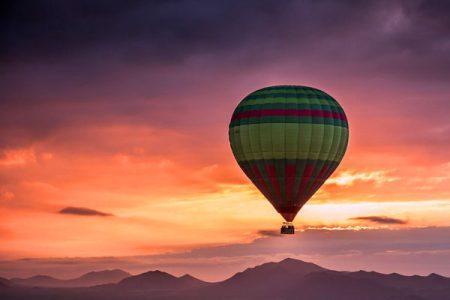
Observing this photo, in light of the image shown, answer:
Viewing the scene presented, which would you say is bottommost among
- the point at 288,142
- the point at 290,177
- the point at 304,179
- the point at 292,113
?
the point at 304,179

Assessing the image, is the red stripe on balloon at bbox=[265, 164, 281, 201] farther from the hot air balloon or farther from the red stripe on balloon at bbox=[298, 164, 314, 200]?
the red stripe on balloon at bbox=[298, 164, 314, 200]

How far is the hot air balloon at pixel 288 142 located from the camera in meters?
116

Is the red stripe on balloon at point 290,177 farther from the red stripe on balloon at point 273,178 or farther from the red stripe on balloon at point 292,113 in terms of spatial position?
the red stripe on balloon at point 292,113

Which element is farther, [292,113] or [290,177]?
[290,177]

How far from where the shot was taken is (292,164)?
116 metres

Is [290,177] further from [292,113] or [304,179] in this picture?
[292,113]

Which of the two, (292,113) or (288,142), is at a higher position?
(292,113)

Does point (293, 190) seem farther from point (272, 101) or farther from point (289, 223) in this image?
point (272, 101)

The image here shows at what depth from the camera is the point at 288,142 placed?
116 meters

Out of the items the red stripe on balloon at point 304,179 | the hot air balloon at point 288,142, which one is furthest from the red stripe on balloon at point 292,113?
the red stripe on balloon at point 304,179

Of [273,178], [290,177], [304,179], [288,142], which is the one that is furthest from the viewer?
[304,179]

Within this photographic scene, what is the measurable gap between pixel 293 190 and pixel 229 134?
1252 cm

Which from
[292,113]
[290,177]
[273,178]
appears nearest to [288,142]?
[292,113]

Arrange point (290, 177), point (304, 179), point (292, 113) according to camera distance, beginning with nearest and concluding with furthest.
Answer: point (292, 113) < point (290, 177) < point (304, 179)
